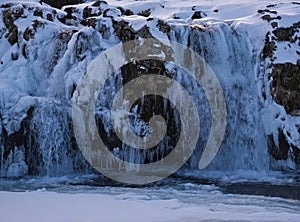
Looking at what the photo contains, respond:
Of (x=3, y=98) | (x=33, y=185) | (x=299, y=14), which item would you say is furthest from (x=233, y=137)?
(x=3, y=98)

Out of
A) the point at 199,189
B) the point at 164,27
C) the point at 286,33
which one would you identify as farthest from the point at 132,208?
the point at 286,33

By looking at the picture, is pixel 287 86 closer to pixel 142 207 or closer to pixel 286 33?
pixel 286 33

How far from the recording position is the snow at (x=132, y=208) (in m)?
5.42

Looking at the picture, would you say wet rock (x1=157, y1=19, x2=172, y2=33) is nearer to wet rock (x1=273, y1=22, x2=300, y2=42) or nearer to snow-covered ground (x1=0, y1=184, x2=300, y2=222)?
wet rock (x1=273, y1=22, x2=300, y2=42)

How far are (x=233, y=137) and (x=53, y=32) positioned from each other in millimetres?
5362

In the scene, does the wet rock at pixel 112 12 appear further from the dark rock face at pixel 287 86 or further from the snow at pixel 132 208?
the snow at pixel 132 208

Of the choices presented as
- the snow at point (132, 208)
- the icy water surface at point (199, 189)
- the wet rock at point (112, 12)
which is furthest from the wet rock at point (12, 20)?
the snow at point (132, 208)

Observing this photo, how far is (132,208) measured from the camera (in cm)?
595

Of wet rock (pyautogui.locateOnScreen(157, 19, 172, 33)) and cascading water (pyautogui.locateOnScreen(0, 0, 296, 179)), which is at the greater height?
wet rock (pyautogui.locateOnScreen(157, 19, 172, 33))

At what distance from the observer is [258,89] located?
10469 millimetres

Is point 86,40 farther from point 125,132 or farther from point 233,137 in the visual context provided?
point 233,137

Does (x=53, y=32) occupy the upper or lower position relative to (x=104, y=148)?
upper

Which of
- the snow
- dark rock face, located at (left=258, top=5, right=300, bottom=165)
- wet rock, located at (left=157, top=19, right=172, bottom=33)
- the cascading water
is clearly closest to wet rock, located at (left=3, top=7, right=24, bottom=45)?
the cascading water

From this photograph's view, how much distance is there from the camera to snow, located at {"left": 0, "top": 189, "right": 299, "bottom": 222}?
5418 mm
